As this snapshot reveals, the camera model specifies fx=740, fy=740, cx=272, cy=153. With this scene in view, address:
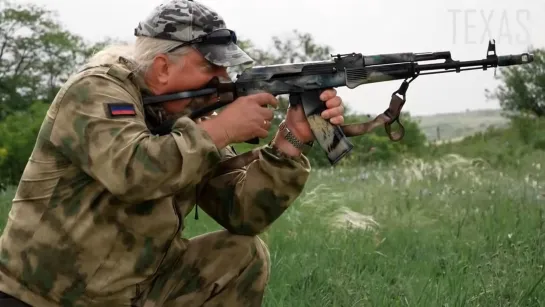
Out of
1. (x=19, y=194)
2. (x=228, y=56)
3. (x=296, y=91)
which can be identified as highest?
(x=228, y=56)

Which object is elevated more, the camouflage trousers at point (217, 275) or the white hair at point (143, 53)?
the white hair at point (143, 53)

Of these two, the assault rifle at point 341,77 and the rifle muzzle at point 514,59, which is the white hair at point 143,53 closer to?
the assault rifle at point 341,77

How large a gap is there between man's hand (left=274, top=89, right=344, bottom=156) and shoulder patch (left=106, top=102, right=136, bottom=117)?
58cm

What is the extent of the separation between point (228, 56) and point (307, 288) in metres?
1.39

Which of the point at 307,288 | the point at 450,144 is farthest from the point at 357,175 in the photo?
the point at 450,144

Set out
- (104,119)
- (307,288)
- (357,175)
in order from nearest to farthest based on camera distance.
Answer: (104,119) → (307,288) → (357,175)

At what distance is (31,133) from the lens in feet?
38.2

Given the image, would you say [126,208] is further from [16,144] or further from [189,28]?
[16,144]

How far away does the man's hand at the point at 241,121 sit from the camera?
246 centimetres

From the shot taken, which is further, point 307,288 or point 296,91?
point 307,288

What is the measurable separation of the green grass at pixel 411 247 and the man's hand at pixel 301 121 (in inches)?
32.9

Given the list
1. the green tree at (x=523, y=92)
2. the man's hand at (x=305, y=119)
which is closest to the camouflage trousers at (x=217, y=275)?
the man's hand at (x=305, y=119)

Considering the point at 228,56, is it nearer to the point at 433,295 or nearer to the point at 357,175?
the point at 433,295

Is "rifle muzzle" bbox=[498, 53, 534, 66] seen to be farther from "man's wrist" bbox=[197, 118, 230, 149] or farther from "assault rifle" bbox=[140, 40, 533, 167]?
"man's wrist" bbox=[197, 118, 230, 149]
